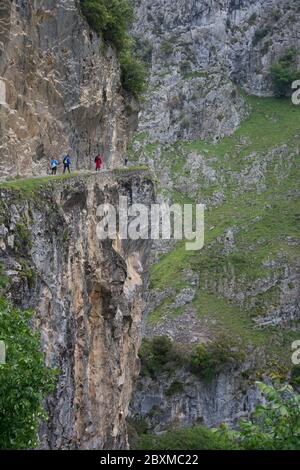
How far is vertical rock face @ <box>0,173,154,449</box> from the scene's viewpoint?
16797mm

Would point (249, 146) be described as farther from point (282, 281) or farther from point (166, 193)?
point (282, 281)

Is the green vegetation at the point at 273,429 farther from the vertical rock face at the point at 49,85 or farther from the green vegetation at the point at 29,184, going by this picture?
the vertical rock face at the point at 49,85

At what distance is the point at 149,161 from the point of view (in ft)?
227

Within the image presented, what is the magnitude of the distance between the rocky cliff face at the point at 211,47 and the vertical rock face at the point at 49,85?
45.7 metres

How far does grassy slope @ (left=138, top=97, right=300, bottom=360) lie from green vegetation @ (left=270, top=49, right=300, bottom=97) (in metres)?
3.27

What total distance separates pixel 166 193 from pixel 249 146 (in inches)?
486

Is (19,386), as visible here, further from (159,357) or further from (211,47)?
(211,47)

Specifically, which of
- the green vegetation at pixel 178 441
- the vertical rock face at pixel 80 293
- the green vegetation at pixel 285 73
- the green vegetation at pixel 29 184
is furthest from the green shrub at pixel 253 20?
the green vegetation at pixel 29 184

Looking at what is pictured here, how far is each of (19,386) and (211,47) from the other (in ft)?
247

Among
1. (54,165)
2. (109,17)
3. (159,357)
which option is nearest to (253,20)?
(159,357)

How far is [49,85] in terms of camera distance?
23.9 metres

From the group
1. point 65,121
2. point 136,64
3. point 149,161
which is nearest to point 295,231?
point 149,161

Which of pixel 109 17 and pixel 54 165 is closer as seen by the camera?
pixel 54 165

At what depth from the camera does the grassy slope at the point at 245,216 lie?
53.2m
